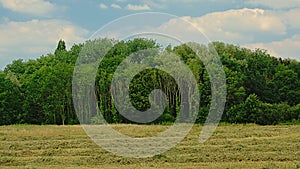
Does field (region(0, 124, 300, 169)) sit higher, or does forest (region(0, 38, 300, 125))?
forest (region(0, 38, 300, 125))

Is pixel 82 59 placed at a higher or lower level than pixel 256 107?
higher

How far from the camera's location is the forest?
52938 mm

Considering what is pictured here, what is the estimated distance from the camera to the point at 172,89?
167ft

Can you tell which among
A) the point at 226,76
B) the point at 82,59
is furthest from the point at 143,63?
the point at 226,76

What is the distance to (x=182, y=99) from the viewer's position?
50094 millimetres

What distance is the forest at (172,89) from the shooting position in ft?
174

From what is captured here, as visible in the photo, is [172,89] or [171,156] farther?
[172,89]

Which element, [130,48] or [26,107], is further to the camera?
[130,48]

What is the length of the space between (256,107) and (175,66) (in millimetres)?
19642

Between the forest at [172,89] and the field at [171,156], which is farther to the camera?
the forest at [172,89]

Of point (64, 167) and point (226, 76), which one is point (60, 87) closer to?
point (226, 76)

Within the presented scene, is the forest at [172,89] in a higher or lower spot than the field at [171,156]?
higher

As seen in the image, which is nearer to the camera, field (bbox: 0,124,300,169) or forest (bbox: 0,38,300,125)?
field (bbox: 0,124,300,169)

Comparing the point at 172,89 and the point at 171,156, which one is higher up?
the point at 172,89
